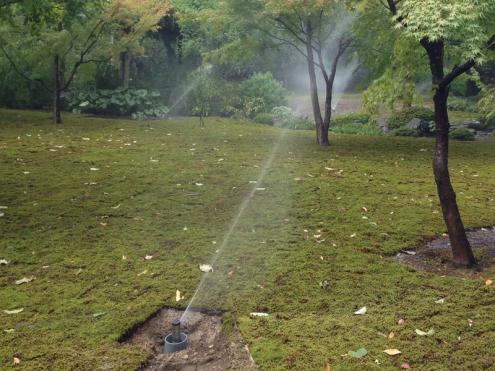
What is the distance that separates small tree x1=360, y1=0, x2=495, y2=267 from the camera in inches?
202

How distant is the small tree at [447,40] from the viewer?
16.9 ft

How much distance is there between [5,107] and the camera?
66.2 ft

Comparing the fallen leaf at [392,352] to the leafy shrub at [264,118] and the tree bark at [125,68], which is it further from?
the tree bark at [125,68]

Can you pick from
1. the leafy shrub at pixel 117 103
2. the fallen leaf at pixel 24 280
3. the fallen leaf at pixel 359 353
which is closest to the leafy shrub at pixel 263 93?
the leafy shrub at pixel 117 103

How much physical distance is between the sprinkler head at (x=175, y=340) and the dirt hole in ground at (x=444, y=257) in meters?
2.77

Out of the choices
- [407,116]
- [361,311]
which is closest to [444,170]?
[361,311]

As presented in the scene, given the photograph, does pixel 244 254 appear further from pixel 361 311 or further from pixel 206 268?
pixel 361 311

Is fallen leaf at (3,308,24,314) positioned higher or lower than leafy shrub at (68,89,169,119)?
lower

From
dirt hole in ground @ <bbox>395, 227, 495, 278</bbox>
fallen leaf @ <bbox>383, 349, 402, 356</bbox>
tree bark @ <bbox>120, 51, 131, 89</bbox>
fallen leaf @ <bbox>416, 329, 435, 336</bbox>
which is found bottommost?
fallen leaf @ <bbox>383, 349, 402, 356</bbox>

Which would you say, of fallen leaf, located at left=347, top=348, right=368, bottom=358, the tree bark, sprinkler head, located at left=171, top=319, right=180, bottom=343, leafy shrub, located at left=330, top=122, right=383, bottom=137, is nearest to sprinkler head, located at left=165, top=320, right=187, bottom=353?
sprinkler head, located at left=171, top=319, right=180, bottom=343

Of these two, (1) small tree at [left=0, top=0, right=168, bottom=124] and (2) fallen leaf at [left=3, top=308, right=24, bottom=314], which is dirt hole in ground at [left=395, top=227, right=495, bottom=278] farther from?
(1) small tree at [left=0, top=0, right=168, bottom=124]

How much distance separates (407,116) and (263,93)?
712 cm

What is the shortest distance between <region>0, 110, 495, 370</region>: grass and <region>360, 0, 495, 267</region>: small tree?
0.74 m

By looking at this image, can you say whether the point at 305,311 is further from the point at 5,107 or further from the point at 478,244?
the point at 5,107
